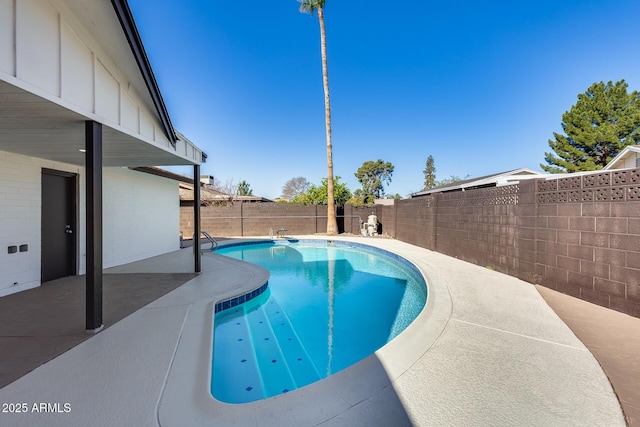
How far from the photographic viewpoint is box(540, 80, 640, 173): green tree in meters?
17.2

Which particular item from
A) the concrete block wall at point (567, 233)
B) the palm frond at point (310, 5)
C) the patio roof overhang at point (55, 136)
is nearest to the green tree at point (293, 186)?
the palm frond at point (310, 5)

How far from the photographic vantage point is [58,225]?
17.5 feet

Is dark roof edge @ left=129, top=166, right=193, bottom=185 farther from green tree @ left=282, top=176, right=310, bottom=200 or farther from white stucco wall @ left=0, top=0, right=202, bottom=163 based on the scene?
green tree @ left=282, top=176, right=310, bottom=200

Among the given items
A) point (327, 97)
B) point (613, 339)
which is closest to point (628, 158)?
point (327, 97)

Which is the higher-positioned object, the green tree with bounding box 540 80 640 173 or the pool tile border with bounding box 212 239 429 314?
the green tree with bounding box 540 80 640 173

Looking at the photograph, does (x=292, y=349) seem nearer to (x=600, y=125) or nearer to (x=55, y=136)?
(x=55, y=136)

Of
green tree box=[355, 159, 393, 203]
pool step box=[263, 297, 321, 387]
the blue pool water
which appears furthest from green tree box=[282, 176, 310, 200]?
pool step box=[263, 297, 321, 387]

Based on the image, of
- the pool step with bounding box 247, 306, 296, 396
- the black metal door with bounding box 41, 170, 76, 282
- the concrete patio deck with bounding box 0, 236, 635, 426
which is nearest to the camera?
the concrete patio deck with bounding box 0, 236, 635, 426

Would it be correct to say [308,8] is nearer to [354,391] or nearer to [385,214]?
[385,214]

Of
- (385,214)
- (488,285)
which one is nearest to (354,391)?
(488,285)

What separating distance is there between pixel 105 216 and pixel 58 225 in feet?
3.19

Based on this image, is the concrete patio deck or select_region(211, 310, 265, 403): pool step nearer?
the concrete patio deck

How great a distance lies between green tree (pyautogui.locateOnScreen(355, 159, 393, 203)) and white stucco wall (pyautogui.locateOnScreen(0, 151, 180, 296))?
1319 inches

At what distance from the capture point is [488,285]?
4898mm
